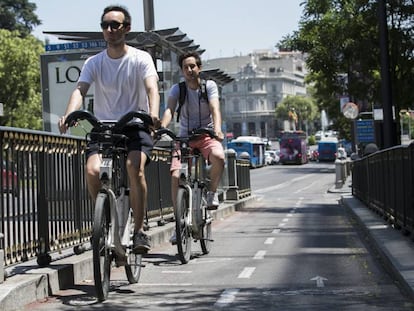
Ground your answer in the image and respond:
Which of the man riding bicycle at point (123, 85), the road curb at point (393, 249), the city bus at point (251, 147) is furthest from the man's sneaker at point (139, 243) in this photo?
the city bus at point (251, 147)

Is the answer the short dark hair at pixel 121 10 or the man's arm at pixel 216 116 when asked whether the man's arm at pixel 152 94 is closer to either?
the short dark hair at pixel 121 10

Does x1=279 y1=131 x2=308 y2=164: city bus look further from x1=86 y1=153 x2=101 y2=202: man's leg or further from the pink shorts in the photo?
x1=86 y1=153 x2=101 y2=202: man's leg

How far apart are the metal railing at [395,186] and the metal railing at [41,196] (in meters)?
3.72

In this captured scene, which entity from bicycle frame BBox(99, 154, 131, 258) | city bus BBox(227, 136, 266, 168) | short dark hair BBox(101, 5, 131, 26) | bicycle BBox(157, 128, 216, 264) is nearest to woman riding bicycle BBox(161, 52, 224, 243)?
bicycle BBox(157, 128, 216, 264)

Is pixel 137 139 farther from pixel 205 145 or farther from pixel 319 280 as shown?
pixel 205 145

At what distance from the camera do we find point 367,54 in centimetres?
2041

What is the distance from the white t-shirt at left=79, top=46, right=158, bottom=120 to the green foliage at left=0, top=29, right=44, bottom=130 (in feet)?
153

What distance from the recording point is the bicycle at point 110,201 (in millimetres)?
5676

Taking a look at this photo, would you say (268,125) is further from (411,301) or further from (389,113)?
(411,301)

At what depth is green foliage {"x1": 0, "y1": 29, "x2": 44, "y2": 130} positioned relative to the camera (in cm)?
5219

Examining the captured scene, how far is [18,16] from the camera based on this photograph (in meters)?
72.4

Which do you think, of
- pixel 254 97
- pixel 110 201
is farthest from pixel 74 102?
pixel 254 97

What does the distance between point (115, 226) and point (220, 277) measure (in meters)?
1.70

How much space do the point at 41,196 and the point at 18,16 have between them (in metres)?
68.8
